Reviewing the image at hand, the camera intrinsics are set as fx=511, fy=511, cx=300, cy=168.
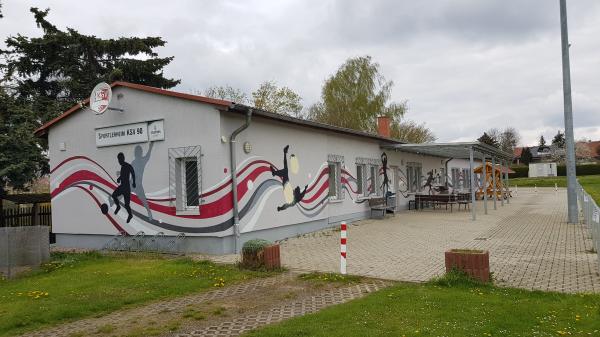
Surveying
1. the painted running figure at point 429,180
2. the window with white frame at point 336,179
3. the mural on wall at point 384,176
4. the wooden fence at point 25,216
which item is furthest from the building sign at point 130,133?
the painted running figure at point 429,180

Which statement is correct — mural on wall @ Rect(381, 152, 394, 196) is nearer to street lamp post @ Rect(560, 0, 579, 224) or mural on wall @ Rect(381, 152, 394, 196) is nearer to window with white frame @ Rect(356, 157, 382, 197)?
window with white frame @ Rect(356, 157, 382, 197)

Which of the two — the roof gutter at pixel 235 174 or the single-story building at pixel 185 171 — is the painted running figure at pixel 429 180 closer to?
the single-story building at pixel 185 171

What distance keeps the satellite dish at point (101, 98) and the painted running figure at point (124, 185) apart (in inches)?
49.4

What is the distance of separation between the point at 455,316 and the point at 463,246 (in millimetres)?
6378

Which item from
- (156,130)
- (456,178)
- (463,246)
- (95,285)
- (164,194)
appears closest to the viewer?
(95,285)

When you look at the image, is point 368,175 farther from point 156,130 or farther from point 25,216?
point 25,216

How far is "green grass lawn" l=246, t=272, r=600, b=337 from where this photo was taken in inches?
201

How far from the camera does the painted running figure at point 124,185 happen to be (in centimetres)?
1260

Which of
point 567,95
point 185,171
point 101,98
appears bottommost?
point 185,171

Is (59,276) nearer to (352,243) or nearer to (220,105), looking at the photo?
(220,105)

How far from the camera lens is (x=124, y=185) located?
1273 centimetres

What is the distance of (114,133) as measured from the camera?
505 inches

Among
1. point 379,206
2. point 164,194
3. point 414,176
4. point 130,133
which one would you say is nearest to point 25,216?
point 130,133

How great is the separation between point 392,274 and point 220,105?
5.11 metres
